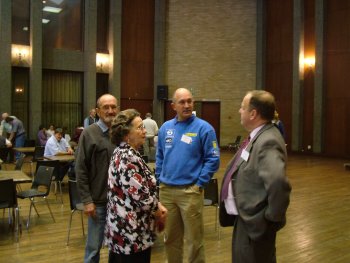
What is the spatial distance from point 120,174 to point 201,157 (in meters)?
1.17

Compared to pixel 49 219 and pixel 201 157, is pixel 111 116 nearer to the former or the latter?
pixel 201 157

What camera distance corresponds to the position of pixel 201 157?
3510mm

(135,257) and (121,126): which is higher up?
(121,126)

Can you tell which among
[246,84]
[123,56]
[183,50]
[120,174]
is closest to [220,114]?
[246,84]

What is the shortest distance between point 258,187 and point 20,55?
12.6 meters

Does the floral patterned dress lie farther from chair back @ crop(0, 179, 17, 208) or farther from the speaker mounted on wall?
the speaker mounted on wall

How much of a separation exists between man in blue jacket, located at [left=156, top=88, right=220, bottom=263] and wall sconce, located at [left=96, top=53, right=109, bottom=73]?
39.7ft

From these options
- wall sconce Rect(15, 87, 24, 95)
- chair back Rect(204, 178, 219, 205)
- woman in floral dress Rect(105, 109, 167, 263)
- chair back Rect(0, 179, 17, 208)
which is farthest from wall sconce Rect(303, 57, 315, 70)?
woman in floral dress Rect(105, 109, 167, 263)

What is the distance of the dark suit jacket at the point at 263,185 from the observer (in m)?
2.15

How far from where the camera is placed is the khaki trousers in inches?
133

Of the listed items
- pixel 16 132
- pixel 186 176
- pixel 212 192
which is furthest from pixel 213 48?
pixel 186 176

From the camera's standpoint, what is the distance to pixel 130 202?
2.49 metres

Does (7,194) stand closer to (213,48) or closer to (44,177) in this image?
(44,177)

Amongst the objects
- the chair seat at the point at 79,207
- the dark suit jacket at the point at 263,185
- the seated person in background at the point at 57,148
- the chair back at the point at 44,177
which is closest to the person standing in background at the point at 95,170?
the dark suit jacket at the point at 263,185
